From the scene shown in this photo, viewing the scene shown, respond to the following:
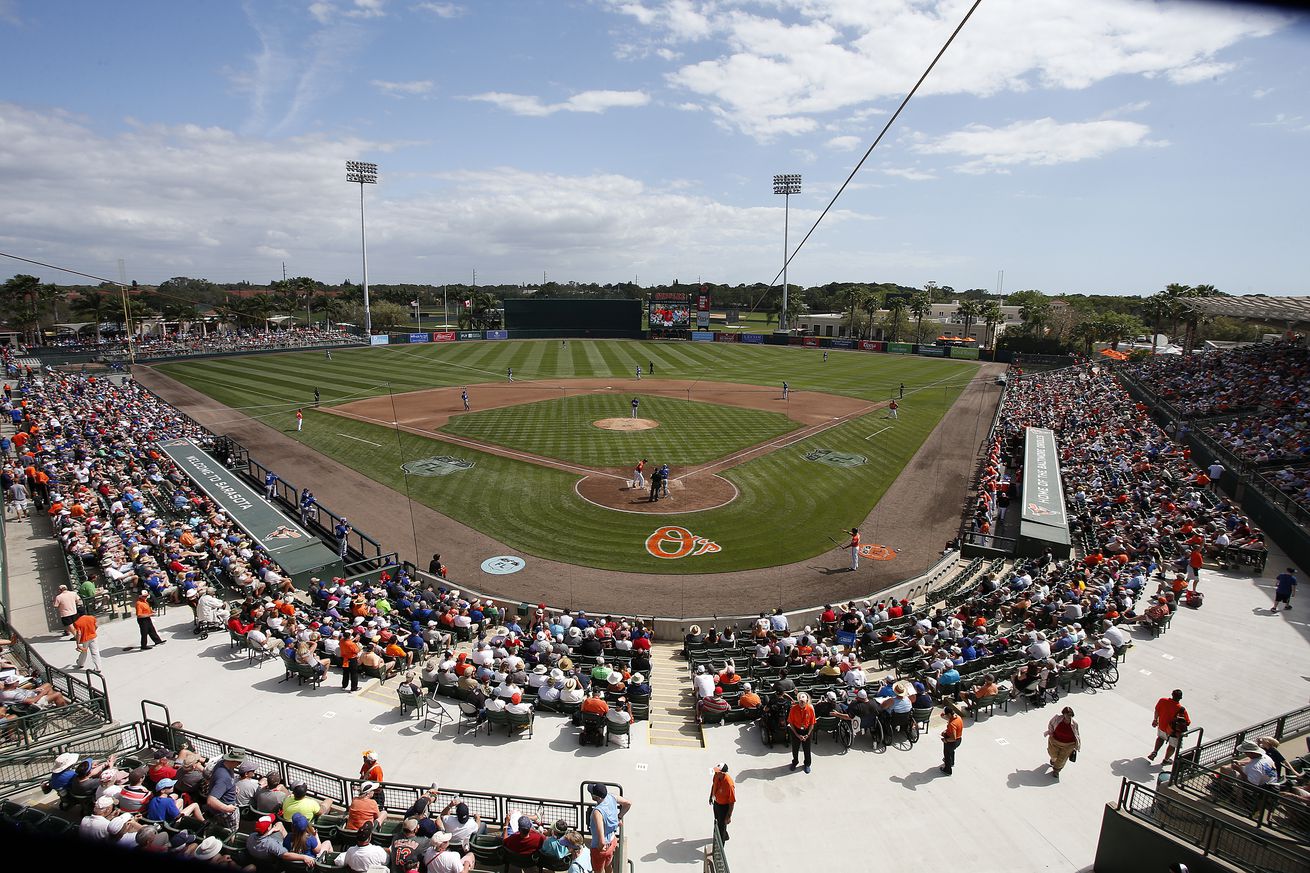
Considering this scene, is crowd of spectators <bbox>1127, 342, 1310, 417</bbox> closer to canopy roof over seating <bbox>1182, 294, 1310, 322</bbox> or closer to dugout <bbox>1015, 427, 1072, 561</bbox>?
canopy roof over seating <bbox>1182, 294, 1310, 322</bbox>

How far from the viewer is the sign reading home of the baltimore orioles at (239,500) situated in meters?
22.8

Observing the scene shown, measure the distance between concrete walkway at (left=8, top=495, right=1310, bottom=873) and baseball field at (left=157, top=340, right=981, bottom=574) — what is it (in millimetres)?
11021

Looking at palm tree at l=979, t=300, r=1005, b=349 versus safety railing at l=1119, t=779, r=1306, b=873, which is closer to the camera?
safety railing at l=1119, t=779, r=1306, b=873

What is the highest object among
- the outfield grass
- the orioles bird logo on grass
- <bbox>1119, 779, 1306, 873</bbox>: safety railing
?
the outfield grass

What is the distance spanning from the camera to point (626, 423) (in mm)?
44656

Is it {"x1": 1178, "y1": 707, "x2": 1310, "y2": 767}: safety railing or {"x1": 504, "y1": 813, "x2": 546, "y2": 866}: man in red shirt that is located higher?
{"x1": 1178, "y1": 707, "x2": 1310, "y2": 767}: safety railing

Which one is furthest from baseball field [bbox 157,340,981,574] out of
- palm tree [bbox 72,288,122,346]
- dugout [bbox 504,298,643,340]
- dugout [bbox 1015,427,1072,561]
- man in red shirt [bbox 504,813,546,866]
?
palm tree [bbox 72,288,122,346]

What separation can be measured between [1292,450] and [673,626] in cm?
2731

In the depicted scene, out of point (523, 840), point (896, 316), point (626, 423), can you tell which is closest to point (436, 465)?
point (626, 423)

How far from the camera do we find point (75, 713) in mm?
11172

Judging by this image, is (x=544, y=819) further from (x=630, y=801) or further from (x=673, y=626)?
(x=673, y=626)

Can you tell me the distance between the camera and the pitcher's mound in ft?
142

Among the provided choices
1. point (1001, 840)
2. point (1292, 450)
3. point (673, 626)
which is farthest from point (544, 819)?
point (1292, 450)

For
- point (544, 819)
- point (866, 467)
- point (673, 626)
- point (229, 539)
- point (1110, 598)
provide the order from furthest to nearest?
point (866, 467) → point (229, 539) → point (673, 626) → point (1110, 598) → point (544, 819)
